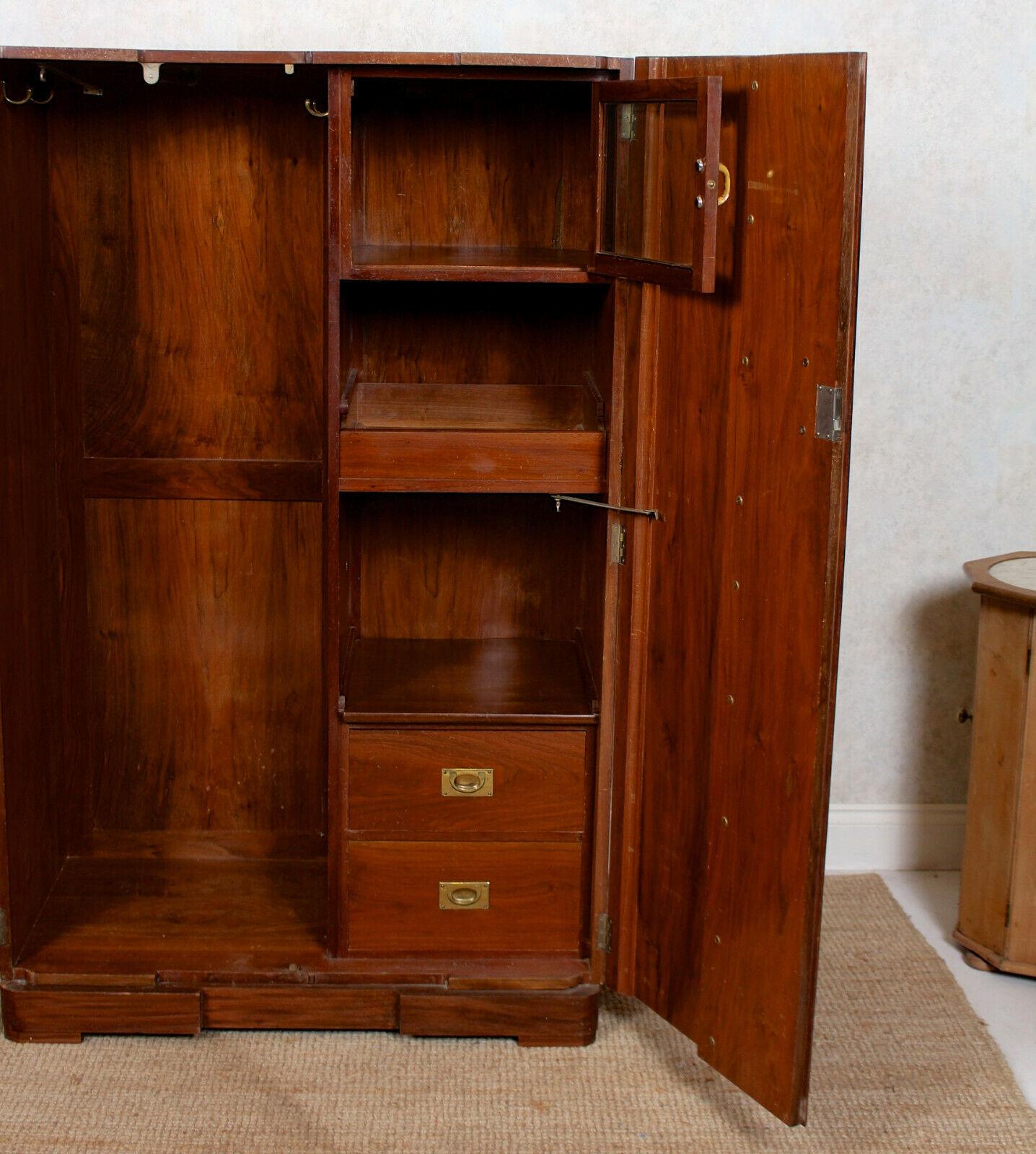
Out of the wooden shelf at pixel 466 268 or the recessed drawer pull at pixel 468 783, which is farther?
the recessed drawer pull at pixel 468 783

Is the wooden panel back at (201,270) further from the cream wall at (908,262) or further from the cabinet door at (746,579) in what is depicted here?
the cabinet door at (746,579)

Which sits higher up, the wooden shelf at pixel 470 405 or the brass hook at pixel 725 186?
the brass hook at pixel 725 186

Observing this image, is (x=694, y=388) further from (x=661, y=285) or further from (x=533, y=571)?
(x=533, y=571)

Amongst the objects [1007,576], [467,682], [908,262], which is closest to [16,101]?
[467,682]

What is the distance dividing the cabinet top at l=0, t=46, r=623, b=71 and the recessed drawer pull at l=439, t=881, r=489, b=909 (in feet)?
5.02

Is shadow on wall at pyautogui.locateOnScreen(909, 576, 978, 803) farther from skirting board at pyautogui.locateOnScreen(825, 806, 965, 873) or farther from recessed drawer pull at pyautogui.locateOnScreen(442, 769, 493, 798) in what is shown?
recessed drawer pull at pyautogui.locateOnScreen(442, 769, 493, 798)

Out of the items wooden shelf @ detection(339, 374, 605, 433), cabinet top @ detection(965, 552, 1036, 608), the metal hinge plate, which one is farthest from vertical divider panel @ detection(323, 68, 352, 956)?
cabinet top @ detection(965, 552, 1036, 608)

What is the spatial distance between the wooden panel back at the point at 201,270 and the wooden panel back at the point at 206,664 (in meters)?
0.17

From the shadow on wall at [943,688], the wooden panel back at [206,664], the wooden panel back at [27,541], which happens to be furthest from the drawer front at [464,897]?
the shadow on wall at [943,688]

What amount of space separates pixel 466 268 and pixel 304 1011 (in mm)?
1465

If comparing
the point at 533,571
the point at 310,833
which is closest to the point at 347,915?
the point at 310,833

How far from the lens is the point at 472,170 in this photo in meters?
2.94

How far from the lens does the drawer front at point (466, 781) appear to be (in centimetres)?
274

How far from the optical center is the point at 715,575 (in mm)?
2404
